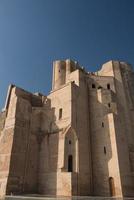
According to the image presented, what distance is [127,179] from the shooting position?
63.3ft

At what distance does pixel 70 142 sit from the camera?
21.1 m

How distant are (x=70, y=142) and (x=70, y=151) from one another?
3.25 feet

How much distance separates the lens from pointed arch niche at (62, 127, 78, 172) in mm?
19797

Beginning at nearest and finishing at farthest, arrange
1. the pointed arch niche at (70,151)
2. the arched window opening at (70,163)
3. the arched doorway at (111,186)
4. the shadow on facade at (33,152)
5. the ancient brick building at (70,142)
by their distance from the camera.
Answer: the arched doorway at (111,186) → the ancient brick building at (70,142) → the shadow on facade at (33,152) → the pointed arch niche at (70,151) → the arched window opening at (70,163)

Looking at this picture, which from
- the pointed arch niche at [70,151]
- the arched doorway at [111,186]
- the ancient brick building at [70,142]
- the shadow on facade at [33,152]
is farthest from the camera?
the pointed arch niche at [70,151]

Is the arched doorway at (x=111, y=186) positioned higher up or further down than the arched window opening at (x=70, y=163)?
further down

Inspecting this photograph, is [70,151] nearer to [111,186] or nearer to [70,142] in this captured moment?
[70,142]

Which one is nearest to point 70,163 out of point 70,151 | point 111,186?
point 70,151

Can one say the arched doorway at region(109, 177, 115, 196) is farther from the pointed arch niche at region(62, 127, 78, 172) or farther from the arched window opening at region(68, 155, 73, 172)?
the arched window opening at region(68, 155, 73, 172)

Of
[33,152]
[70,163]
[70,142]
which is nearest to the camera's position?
[70,163]

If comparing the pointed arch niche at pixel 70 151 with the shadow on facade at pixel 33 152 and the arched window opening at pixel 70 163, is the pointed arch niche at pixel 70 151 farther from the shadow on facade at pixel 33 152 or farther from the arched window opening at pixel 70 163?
the shadow on facade at pixel 33 152

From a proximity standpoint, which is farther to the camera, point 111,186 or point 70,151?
point 70,151

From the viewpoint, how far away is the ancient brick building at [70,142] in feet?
63.3

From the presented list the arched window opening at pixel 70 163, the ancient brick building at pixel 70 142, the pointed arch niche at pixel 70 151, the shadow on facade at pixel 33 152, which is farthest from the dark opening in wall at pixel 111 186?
the shadow on facade at pixel 33 152
